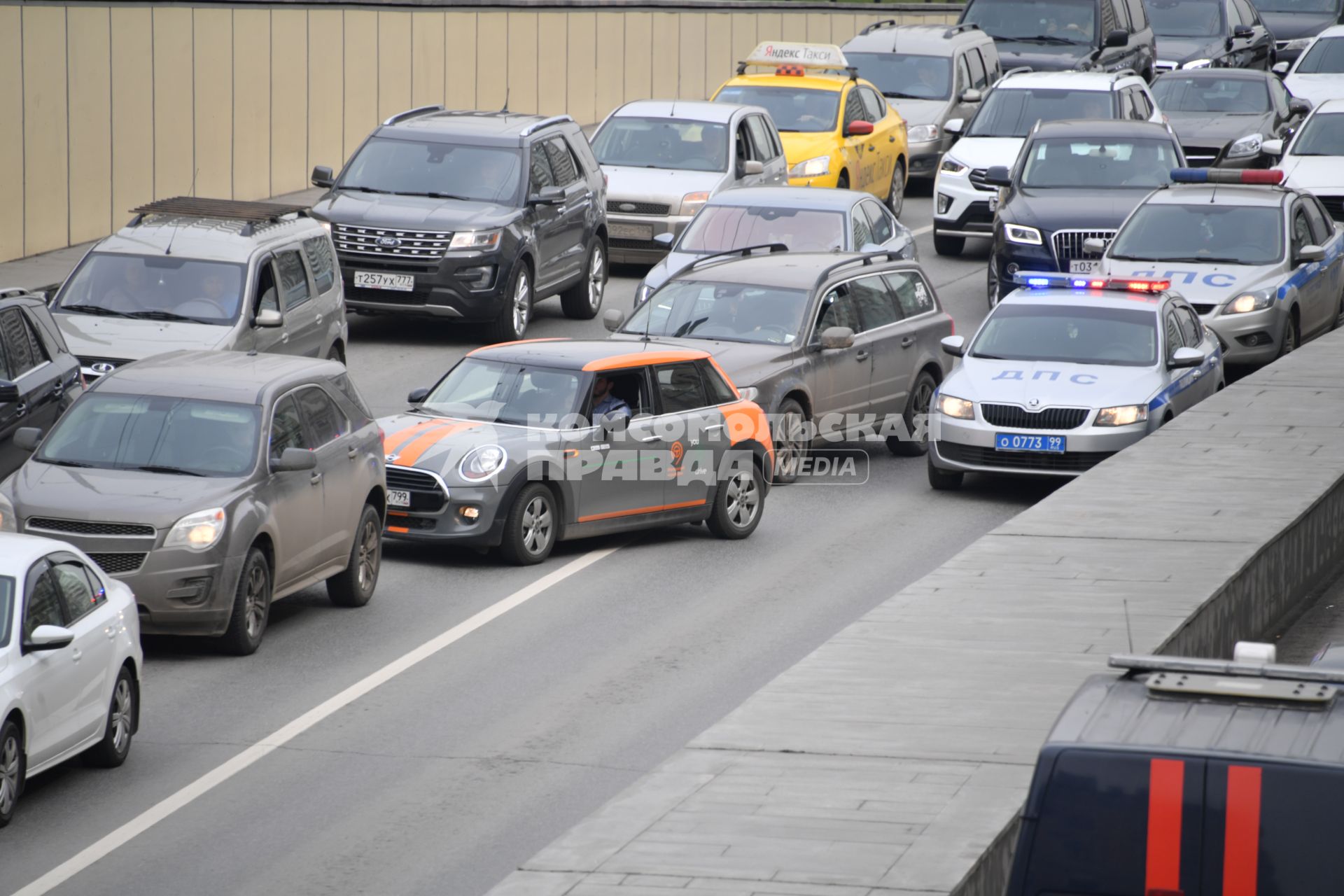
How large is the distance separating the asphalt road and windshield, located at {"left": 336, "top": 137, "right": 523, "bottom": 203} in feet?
20.4

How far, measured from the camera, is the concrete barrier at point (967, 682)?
272 inches

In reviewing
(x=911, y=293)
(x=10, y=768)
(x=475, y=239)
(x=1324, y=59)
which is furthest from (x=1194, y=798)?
(x=1324, y=59)

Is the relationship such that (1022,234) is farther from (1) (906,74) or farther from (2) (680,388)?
(1) (906,74)

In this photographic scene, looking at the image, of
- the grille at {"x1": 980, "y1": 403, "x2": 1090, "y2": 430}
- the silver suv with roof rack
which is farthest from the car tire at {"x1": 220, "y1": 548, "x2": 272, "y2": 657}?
the silver suv with roof rack

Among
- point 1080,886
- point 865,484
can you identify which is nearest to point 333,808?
point 1080,886

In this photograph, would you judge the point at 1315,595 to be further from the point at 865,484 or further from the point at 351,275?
the point at 351,275

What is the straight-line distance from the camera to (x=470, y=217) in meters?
21.4

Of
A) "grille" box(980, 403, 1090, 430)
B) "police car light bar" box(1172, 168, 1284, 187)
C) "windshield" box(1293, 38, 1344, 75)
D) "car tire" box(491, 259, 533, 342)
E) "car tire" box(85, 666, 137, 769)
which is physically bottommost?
"car tire" box(85, 666, 137, 769)

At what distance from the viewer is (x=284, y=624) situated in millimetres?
13234

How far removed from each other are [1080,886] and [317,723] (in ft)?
22.5

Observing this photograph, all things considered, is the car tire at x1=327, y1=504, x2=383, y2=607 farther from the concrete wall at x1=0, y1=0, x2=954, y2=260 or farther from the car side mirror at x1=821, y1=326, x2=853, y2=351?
the concrete wall at x1=0, y1=0, x2=954, y2=260

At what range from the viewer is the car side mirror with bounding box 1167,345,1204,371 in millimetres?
17703

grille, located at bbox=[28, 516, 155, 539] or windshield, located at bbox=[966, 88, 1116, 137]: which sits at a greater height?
windshield, located at bbox=[966, 88, 1116, 137]

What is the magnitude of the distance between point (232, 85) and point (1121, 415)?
15.2 m
